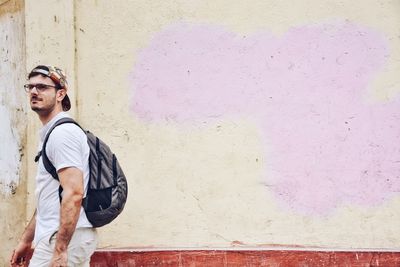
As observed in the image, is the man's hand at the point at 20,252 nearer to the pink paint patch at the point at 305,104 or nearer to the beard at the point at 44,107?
the beard at the point at 44,107

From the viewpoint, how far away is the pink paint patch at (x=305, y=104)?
18.5 ft

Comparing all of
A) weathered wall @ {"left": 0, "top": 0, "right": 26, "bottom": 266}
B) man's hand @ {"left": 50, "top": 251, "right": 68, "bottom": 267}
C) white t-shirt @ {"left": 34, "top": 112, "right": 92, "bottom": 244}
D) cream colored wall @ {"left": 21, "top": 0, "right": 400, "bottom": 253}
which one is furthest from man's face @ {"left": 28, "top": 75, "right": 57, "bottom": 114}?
weathered wall @ {"left": 0, "top": 0, "right": 26, "bottom": 266}

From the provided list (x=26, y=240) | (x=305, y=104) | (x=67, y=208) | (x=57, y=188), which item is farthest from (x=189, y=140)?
(x=67, y=208)

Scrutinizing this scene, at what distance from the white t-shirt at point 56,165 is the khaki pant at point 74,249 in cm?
4

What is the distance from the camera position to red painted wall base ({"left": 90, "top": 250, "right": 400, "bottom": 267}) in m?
5.39

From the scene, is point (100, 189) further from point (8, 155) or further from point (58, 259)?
point (8, 155)

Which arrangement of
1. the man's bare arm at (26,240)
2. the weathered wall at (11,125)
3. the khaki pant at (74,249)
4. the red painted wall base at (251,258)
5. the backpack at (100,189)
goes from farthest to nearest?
1. the weathered wall at (11,125)
2. the red painted wall base at (251,258)
3. the man's bare arm at (26,240)
4. the backpack at (100,189)
5. the khaki pant at (74,249)

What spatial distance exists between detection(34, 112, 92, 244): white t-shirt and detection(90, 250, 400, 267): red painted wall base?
149 cm

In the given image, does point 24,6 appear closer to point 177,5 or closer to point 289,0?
point 177,5

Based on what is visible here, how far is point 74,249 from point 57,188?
34 cm

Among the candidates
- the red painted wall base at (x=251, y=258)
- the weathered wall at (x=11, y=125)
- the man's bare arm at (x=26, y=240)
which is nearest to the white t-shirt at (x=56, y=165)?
the man's bare arm at (x=26, y=240)

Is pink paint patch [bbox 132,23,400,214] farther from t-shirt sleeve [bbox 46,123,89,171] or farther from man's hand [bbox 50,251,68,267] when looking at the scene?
man's hand [bbox 50,251,68,267]

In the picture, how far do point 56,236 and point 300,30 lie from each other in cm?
269

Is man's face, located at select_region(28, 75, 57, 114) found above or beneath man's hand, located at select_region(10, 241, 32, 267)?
above
